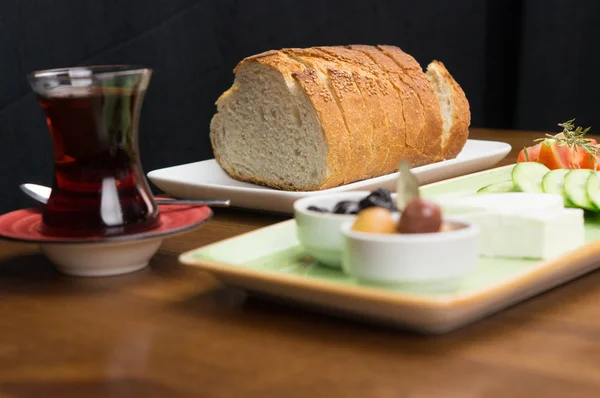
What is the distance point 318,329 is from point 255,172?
88 centimetres

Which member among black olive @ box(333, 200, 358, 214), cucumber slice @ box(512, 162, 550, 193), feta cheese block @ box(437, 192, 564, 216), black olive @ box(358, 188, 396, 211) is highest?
black olive @ box(358, 188, 396, 211)

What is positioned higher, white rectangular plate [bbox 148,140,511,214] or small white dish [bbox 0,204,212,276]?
small white dish [bbox 0,204,212,276]

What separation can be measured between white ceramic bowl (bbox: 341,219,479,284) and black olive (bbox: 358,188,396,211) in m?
0.11

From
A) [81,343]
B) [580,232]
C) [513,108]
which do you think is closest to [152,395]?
[81,343]

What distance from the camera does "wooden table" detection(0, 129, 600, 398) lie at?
785 mm

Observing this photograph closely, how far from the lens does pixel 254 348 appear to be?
0.88 m

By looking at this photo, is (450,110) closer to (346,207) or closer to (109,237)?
(346,207)

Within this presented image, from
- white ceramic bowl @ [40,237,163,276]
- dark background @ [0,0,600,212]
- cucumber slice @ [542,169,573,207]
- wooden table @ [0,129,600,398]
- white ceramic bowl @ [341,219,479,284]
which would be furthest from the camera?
dark background @ [0,0,600,212]

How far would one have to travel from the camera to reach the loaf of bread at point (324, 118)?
1661 millimetres

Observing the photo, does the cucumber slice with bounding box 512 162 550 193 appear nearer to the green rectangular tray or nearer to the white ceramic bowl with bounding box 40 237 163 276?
the green rectangular tray

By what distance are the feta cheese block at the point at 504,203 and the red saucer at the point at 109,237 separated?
0.34 metres

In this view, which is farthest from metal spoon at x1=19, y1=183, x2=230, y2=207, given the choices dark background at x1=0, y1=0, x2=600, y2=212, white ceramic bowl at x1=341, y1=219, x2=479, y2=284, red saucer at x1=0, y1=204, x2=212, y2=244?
dark background at x1=0, y1=0, x2=600, y2=212

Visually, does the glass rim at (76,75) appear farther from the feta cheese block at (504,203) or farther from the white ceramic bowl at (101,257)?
the feta cheese block at (504,203)

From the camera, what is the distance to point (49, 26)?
7.64 feet
